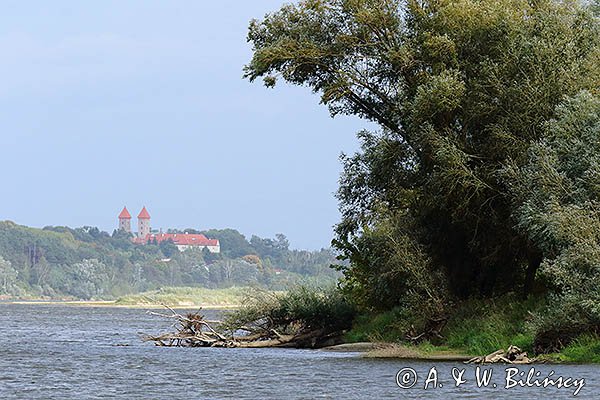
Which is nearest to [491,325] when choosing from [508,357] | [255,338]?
[508,357]

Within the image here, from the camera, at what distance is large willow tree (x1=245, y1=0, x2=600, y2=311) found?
1580 inches

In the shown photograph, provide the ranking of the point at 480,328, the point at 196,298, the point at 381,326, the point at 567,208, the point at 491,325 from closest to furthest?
1. the point at 567,208
2. the point at 491,325
3. the point at 480,328
4. the point at 381,326
5. the point at 196,298

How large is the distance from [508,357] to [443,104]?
31.7 feet

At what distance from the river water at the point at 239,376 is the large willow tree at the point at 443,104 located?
16.5 feet

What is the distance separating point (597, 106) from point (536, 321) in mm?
7153

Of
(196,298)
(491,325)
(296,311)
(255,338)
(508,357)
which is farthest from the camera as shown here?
(196,298)

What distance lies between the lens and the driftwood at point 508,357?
116 ft

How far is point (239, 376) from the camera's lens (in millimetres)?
36312

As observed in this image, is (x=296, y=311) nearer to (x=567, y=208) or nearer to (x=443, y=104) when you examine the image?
(x=443, y=104)

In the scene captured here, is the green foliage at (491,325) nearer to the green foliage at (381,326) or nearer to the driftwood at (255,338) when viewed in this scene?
the green foliage at (381,326)

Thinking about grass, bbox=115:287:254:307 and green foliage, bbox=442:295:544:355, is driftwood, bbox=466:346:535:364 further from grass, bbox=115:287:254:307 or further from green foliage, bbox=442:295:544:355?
grass, bbox=115:287:254:307

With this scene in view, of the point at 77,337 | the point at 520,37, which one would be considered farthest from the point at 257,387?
the point at 77,337

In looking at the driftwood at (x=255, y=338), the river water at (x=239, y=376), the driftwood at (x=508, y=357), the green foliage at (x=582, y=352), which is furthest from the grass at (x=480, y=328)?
the driftwood at (x=255, y=338)

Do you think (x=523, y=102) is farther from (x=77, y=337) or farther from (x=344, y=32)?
(x=77, y=337)
